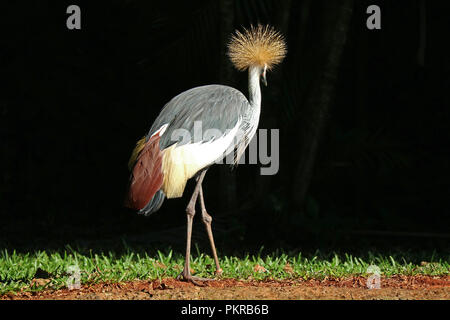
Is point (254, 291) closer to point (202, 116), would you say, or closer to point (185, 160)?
point (185, 160)

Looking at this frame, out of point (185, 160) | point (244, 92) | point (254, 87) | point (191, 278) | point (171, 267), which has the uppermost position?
point (254, 87)

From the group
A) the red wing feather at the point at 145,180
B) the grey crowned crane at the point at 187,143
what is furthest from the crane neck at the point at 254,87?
the red wing feather at the point at 145,180

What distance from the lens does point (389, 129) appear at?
8.48 metres

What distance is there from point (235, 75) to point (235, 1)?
2.75 ft

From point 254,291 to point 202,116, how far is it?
117cm

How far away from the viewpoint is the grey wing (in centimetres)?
453

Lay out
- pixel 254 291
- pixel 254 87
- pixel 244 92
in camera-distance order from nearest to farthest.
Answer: pixel 254 291 < pixel 254 87 < pixel 244 92

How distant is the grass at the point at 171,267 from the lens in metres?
4.75

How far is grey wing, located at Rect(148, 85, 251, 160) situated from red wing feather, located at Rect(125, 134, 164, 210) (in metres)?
0.10

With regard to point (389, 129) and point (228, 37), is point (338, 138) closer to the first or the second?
point (389, 129)

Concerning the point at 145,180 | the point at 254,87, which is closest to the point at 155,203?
the point at 145,180

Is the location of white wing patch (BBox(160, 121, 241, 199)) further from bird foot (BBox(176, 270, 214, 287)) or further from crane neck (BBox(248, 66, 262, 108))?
bird foot (BBox(176, 270, 214, 287))

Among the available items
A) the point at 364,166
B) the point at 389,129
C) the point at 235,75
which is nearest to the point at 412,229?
the point at 364,166

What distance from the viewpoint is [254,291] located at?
13.7 ft
